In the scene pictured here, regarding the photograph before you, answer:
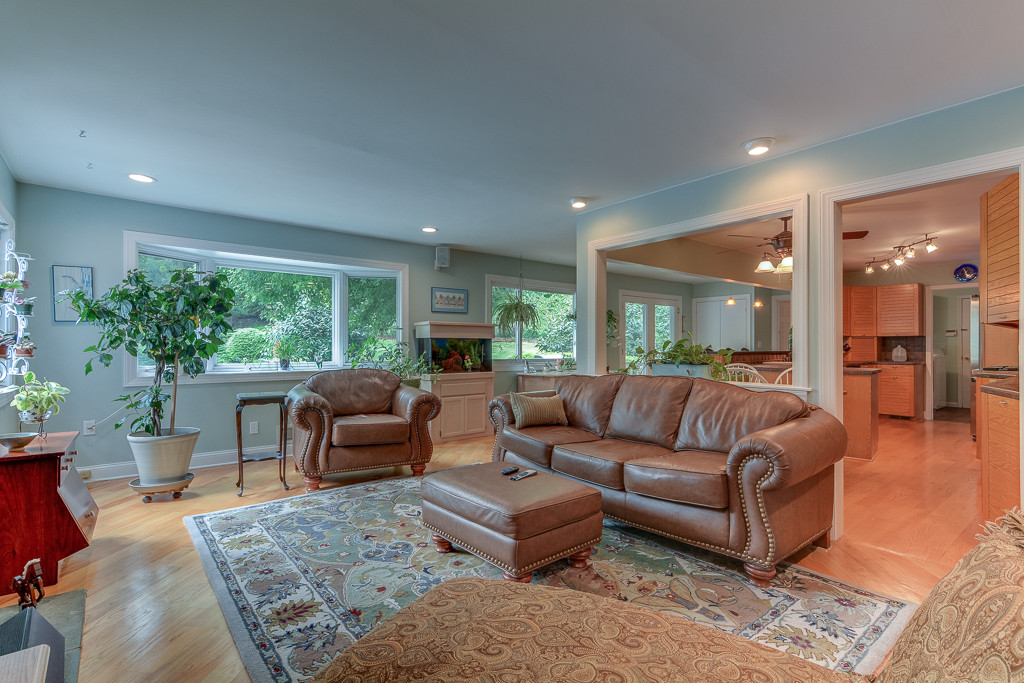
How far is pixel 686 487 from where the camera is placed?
2.56 meters

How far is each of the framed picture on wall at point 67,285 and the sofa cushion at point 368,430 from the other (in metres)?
2.27

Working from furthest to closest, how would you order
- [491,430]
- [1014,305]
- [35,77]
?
1. [491,430]
2. [1014,305]
3. [35,77]

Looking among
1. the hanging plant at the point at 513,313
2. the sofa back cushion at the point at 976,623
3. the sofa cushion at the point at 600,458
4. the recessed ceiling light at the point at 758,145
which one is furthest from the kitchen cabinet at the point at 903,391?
the sofa back cushion at the point at 976,623

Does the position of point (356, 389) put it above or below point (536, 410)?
above

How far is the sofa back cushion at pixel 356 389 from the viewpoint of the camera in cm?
443

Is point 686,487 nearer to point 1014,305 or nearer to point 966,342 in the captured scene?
point 1014,305

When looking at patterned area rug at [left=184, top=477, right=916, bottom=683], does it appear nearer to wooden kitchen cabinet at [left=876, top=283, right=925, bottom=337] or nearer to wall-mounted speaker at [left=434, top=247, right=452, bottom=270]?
wall-mounted speaker at [left=434, top=247, right=452, bottom=270]

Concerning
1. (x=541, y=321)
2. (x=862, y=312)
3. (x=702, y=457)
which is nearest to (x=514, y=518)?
(x=702, y=457)

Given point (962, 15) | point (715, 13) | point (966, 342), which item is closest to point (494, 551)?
point (715, 13)

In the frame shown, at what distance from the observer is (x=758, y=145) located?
300 cm

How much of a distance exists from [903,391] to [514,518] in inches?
300

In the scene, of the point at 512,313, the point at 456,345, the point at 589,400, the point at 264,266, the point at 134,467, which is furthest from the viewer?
the point at 512,313

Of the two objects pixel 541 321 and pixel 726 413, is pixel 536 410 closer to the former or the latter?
pixel 726 413

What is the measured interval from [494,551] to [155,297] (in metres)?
3.24
